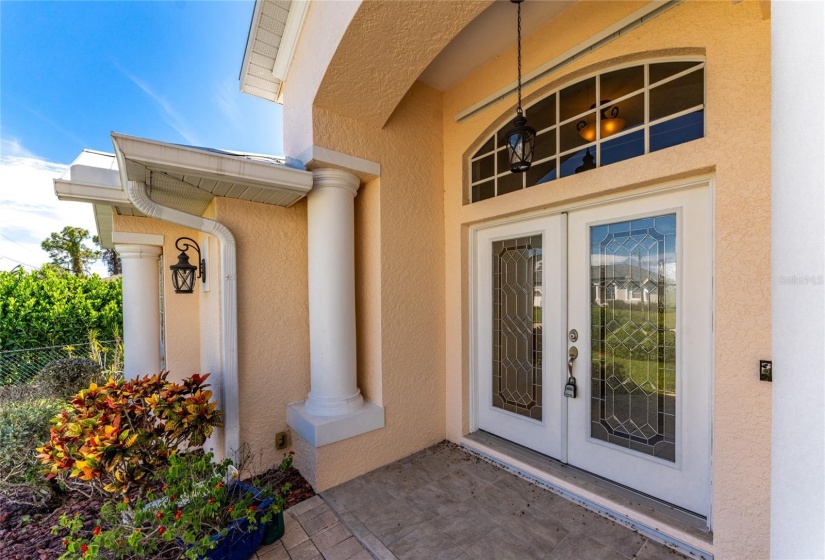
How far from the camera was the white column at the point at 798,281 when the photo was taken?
84cm

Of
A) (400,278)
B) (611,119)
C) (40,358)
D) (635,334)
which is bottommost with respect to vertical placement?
(40,358)

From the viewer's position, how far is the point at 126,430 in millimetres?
2338

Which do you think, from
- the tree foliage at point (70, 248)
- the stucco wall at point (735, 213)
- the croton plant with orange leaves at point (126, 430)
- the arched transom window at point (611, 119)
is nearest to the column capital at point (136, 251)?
the croton plant with orange leaves at point (126, 430)

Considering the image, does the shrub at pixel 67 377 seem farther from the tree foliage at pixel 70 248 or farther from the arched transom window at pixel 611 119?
the tree foliage at pixel 70 248

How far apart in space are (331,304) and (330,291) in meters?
0.13

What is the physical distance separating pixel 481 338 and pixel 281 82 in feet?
13.5

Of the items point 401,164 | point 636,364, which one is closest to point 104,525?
point 401,164

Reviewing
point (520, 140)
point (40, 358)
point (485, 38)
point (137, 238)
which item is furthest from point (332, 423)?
point (40, 358)

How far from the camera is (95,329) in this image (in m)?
7.35

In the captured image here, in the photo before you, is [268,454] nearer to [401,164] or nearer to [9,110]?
[401,164]

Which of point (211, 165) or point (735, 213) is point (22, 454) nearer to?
point (211, 165)

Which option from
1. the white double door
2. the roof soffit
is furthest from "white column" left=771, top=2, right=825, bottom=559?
the roof soffit

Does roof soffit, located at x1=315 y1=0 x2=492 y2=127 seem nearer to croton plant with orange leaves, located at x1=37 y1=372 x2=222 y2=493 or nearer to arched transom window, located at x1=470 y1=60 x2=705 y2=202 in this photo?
arched transom window, located at x1=470 y1=60 x2=705 y2=202

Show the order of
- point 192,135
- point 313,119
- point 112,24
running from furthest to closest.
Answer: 1. point 192,135
2. point 112,24
3. point 313,119
